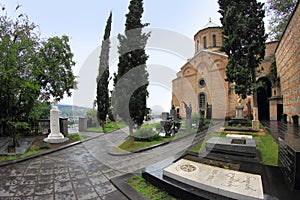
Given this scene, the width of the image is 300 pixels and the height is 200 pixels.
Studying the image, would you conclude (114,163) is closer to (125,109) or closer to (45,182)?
(45,182)

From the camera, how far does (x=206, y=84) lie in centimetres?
2700

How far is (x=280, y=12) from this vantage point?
1822 cm

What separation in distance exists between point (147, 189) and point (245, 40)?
1521cm

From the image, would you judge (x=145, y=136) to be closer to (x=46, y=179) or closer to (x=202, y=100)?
(x=46, y=179)

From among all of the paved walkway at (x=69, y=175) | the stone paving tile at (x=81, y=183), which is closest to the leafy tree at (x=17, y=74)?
the paved walkway at (x=69, y=175)

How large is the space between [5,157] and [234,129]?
12470mm

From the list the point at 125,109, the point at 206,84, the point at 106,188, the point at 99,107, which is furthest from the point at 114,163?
the point at 206,84

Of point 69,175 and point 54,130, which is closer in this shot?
point 69,175

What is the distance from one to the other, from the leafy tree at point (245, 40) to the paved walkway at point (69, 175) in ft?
36.9

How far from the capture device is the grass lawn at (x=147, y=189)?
3152 millimetres

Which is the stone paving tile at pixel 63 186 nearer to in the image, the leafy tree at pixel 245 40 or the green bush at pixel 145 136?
the green bush at pixel 145 136

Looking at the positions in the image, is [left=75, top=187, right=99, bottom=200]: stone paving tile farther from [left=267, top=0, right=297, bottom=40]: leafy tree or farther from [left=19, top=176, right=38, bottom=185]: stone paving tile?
[left=267, top=0, right=297, bottom=40]: leafy tree

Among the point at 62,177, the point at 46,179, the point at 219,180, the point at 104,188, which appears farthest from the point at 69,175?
the point at 219,180

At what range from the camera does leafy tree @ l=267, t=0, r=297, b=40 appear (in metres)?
17.2
